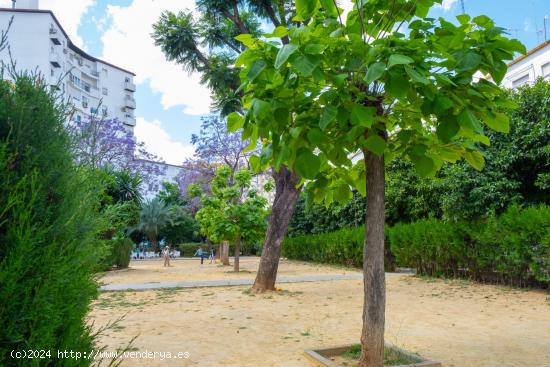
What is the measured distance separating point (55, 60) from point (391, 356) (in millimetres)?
52097

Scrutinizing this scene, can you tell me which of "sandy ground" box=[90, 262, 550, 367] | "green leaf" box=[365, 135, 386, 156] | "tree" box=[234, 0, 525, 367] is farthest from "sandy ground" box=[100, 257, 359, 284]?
"green leaf" box=[365, 135, 386, 156]

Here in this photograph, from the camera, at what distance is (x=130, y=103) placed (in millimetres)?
69125

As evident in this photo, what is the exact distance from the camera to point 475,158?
365cm

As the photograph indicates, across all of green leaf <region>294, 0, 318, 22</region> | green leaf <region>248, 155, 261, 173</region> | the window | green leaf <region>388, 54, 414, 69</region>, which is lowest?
green leaf <region>248, 155, 261, 173</region>

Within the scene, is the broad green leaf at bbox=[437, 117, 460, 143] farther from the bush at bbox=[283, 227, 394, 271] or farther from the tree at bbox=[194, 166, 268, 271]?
→ the bush at bbox=[283, 227, 394, 271]

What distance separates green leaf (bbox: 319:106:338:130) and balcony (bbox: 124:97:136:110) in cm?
7106

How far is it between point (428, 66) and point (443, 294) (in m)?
9.78

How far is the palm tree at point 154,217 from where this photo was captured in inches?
1625

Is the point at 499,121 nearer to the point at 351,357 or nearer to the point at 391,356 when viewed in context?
the point at 391,356

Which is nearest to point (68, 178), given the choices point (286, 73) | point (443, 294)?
point (286, 73)

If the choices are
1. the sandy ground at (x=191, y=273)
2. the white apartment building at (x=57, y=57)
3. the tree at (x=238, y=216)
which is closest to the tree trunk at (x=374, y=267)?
the sandy ground at (x=191, y=273)

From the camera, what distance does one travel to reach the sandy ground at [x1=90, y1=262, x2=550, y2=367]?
5.23m

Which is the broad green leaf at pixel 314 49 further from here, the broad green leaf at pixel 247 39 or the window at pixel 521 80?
the window at pixel 521 80

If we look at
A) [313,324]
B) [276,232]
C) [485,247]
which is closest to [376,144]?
[313,324]
